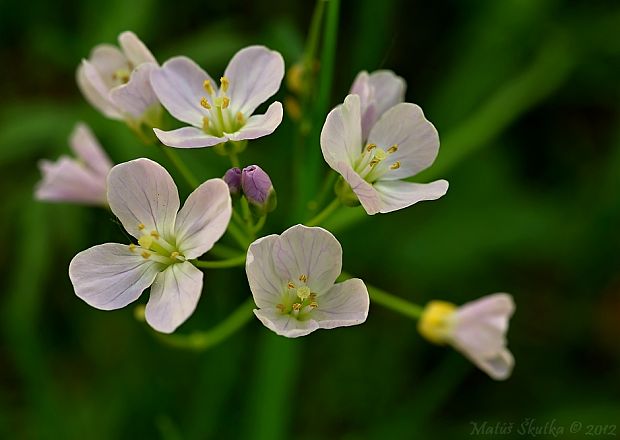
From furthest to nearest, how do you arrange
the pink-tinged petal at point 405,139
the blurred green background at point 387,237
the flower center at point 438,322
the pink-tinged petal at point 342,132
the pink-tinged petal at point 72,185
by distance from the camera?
the blurred green background at point 387,237
the pink-tinged petal at point 72,185
the flower center at point 438,322
the pink-tinged petal at point 405,139
the pink-tinged petal at point 342,132

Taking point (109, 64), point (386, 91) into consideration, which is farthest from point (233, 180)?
point (109, 64)

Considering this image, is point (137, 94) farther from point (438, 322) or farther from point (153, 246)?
point (438, 322)

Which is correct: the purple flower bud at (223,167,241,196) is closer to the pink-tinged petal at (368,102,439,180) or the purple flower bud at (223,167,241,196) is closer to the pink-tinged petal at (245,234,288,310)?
the pink-tinged petal at (245,234,288,310)

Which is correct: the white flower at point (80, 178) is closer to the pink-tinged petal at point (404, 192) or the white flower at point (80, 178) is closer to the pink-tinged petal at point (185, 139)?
the pink-tinged petal at point (185, 139)

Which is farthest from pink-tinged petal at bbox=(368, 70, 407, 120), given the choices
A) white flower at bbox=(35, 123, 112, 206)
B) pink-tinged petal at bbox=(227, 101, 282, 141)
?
white flower at bbox=(35, 123, 112, 206)

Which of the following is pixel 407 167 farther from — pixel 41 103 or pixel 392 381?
pixel 41 103

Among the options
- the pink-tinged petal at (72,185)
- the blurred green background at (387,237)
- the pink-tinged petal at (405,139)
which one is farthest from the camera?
the blurred green background at (387,237)

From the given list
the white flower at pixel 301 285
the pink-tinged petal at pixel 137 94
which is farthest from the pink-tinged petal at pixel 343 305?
the pink-tinged petal at pixel 137 94
